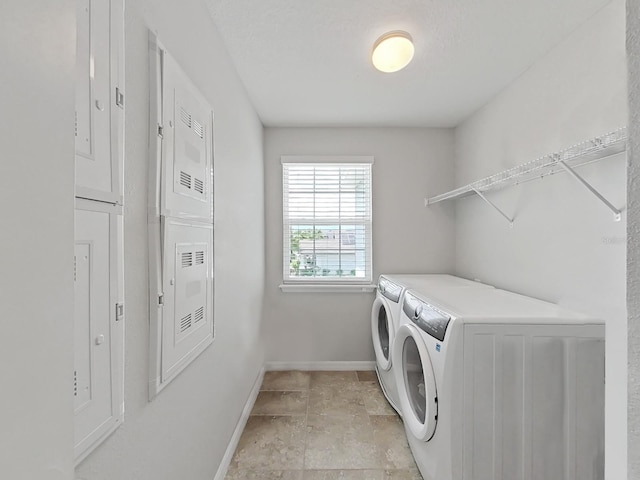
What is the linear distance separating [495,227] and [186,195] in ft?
6.98

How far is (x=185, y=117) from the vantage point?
3.68ft

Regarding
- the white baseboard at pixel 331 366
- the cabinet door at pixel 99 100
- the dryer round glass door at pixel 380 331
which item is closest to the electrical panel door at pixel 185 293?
the cabinet door at pixel 99 100

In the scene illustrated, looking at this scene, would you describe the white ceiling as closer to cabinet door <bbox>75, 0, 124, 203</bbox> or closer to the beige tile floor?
cabinet door <bbox>75, 0, 124, 203</bbox>

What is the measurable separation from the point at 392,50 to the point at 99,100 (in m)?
1.44

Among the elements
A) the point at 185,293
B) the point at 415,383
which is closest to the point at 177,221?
the point at 185,293

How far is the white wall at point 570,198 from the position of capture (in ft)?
4.19

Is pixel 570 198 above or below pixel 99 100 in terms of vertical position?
below

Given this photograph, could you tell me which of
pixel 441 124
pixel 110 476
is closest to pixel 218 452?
pixel 110 476

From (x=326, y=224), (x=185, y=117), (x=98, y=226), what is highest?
(x=185, y=117)

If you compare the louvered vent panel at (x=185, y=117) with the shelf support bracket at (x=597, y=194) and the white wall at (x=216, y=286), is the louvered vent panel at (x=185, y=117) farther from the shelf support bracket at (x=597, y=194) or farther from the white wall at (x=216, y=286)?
the shelf support bracket at (x=597, y=194)

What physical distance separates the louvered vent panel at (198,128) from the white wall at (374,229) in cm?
159

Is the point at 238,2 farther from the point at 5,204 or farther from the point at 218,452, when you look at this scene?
the point at 218,452

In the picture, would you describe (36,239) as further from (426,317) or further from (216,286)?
(426,317)

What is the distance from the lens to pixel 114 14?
0.73 m
